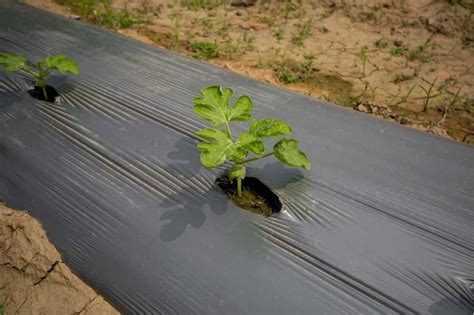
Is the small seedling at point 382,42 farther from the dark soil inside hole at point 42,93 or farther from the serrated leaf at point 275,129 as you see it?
the dark soil inside hole at point 42,93

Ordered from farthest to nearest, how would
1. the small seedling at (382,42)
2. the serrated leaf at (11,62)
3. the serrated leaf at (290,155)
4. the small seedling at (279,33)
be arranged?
the small seedling at (279,33)
the small seedling at (382,42)
the serrated leaf at (11,62)
the serrated leaf at (290,155)

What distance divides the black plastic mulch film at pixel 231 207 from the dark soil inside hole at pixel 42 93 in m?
0.05

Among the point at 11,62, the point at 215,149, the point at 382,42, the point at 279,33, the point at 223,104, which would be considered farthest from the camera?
the point at 279,33

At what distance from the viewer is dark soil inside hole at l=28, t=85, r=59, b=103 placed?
1.65 m

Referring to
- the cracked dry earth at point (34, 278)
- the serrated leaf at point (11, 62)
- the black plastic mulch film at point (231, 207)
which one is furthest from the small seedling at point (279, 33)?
the cracked dry earth at point (34, 278)

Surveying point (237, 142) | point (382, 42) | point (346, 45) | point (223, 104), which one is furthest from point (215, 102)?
point (382, 42)

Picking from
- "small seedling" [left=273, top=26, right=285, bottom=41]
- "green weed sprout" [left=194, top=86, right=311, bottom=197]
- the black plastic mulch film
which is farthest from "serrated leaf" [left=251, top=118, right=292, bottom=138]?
"small seedling" [left=273, top=26, right=285, bottom=41]

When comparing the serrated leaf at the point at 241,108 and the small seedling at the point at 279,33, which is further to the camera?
the small seedling at the point at 279,33

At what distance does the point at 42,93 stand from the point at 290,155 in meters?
1.35

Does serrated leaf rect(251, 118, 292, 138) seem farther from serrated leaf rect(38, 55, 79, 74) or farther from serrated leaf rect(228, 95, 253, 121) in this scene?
serrated leaf rect(38, 55, 79, 74)

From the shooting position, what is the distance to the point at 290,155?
3.62 feet

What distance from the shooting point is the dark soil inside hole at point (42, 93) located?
165 centimetres

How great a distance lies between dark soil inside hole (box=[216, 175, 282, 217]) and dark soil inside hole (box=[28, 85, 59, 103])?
1043mm

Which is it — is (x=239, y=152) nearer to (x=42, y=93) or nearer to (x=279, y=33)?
(x=42, y=93)
